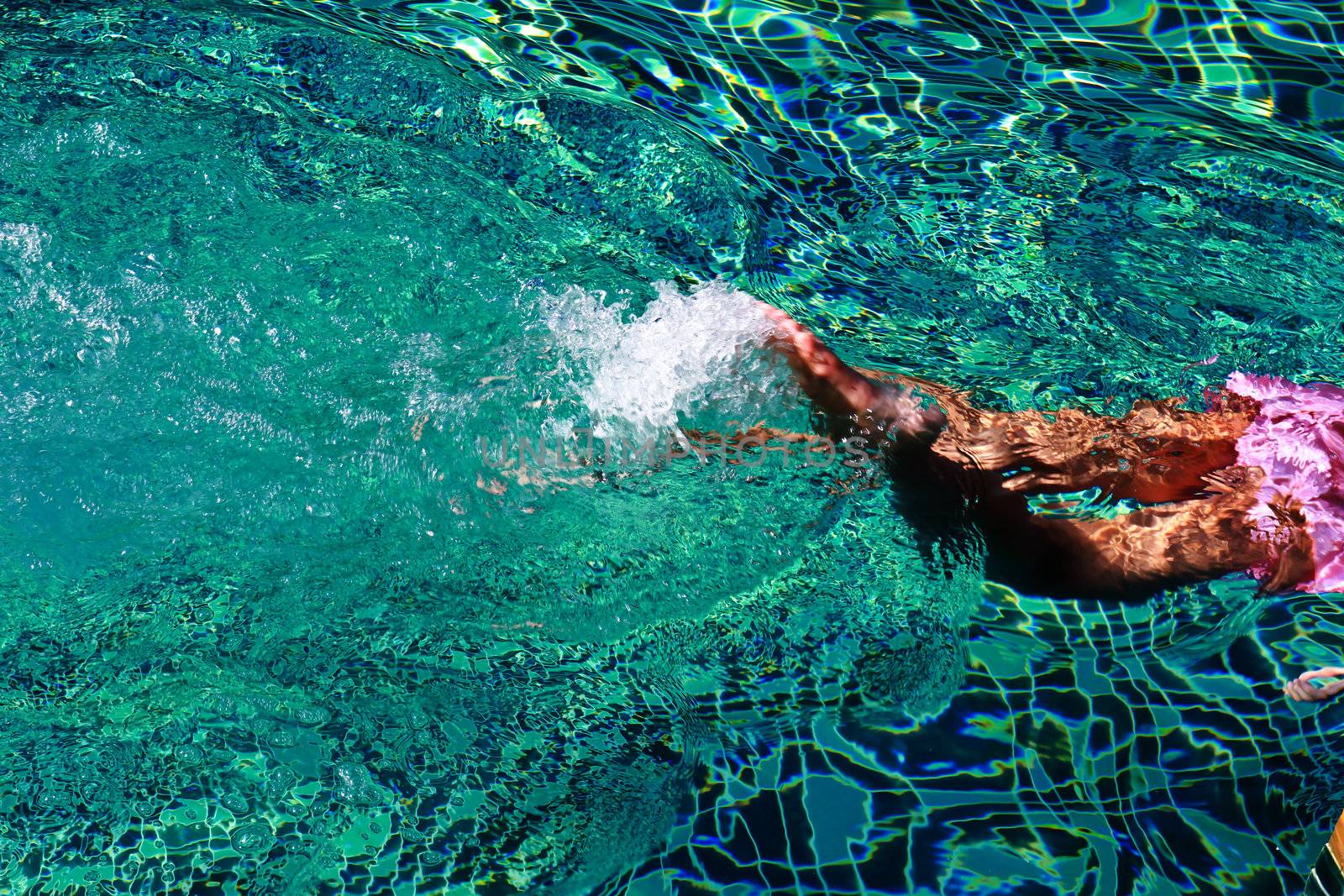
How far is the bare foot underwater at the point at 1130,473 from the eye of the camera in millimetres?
2785

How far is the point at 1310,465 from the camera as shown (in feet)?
9.08

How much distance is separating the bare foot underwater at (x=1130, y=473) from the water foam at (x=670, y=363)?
0.49 ft

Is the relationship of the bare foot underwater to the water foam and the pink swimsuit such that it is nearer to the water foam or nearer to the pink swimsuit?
the pink swimsuit

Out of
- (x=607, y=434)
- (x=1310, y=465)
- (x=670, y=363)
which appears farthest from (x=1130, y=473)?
(x=607, y=434)

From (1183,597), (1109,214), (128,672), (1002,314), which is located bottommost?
(128,672)

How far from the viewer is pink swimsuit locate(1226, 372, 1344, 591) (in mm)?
2729

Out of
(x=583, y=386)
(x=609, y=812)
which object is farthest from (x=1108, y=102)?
(x=609, y=812)

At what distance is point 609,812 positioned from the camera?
2.81m

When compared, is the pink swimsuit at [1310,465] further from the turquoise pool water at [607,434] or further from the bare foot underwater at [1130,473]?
the turquoise pool water at [607,434]

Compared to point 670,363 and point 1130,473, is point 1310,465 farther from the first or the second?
point 670,363

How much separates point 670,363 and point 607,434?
1.01 ft

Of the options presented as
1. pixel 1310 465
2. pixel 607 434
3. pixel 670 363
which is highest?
pixel 1310 465

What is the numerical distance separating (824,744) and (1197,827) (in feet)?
3.05

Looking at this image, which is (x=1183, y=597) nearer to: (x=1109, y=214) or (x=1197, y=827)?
(x=1197, y=827)
